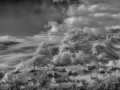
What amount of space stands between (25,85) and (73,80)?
224 inches

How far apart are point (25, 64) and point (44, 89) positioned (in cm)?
1731

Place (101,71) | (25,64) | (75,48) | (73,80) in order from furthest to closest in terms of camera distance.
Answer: (75,48), (25,64), (101,71), (73,80)

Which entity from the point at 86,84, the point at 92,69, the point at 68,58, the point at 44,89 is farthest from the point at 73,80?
the point at 68,58

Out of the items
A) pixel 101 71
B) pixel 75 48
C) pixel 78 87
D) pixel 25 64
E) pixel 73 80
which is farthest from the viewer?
pixel 75 48

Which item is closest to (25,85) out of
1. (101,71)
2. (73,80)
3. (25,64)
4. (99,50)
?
(73,80)

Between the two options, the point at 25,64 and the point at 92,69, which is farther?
the point at 25,64

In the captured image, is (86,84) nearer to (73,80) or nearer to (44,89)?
(73,80)

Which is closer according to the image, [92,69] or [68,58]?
[92,69]

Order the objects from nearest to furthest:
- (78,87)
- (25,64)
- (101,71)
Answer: (78,87) → (101,71) → (25,64)

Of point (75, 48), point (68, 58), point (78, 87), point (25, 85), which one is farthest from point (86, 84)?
point (75, 48)

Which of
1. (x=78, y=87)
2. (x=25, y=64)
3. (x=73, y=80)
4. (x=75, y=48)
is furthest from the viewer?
(x=75, y=48)

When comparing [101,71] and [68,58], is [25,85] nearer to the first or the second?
[101,71]

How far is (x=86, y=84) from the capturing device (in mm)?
30203

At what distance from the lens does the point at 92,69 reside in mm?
37250
